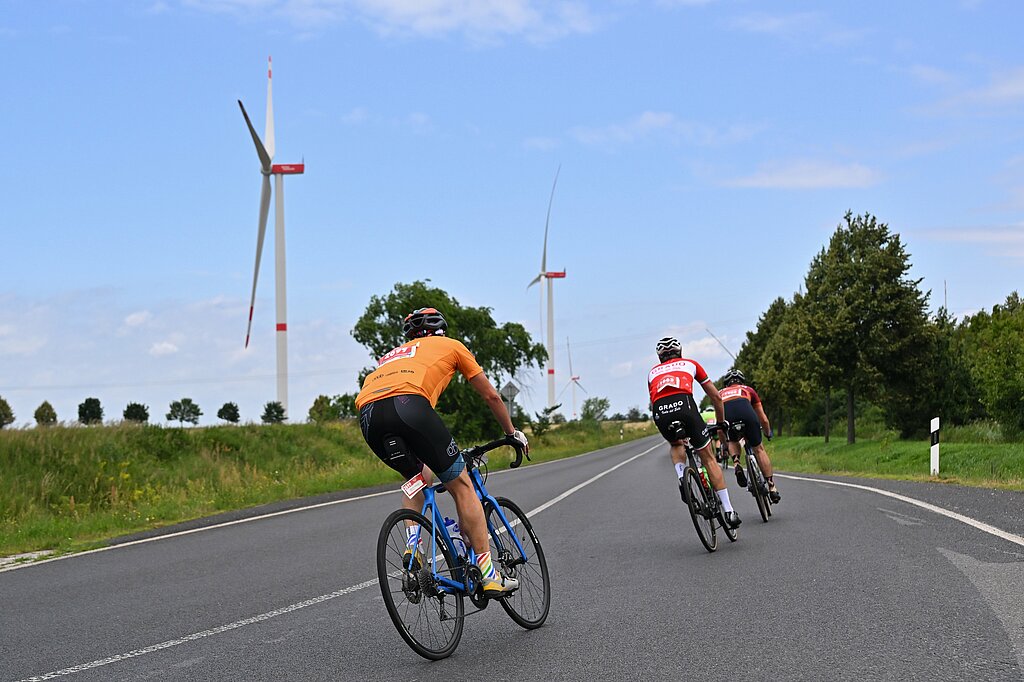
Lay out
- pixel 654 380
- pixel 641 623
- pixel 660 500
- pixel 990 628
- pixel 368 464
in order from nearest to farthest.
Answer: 1. pixel 990 628
2. pixel 641 623
3. pixel 654 380
4. pixel 660 500
5. pixel 368 464

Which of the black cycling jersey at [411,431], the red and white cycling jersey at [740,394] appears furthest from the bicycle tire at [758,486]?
the black cycling jersey at [411,431]

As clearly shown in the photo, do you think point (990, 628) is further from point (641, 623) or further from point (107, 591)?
point (107, 591)

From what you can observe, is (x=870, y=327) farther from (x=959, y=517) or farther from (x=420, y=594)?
(x=420, y=594)

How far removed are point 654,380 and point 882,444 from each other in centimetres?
2772

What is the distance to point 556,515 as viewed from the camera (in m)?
13.1

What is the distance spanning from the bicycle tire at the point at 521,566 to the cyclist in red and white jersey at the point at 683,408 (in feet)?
10.9

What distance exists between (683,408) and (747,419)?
9.43 ft

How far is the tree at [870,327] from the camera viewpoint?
3675 cm

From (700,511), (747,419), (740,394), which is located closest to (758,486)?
(747,419)

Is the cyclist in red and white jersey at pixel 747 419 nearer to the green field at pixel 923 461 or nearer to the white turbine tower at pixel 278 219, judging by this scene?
the green field at pixel 923 461

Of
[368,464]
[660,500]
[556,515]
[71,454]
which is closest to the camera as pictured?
[556,515]

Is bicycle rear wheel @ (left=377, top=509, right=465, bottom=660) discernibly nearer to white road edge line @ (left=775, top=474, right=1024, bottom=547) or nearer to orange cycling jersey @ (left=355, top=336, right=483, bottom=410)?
orange cycling jersey @ (left=355, top=336, right=483, bottom=410)

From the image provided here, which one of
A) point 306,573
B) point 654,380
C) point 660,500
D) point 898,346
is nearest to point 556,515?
point 660,500

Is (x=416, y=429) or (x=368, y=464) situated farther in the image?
(x=368, y=464)
